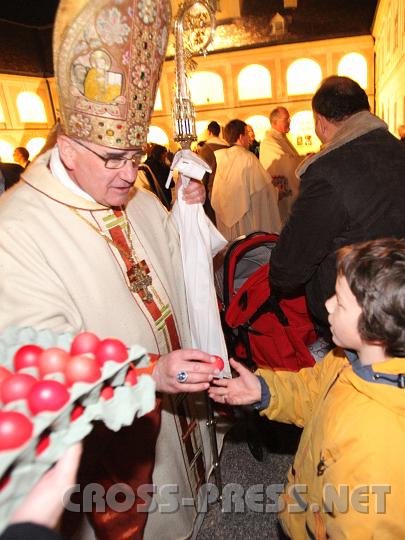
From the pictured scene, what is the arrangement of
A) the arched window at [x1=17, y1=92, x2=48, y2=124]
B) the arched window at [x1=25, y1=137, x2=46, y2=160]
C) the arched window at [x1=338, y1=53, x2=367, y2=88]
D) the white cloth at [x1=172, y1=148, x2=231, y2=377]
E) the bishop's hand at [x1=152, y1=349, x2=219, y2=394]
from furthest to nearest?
the arched window at [x1=25, y1=137, x2=46, y2=160], the arched window at [x1=17, y1=92, x2=48, y2=124], the arched window at [x1=338, y1=53, x2=367, y2=88], the white cloth at [x1=172, y1=148, x2=231, y2=377], the bishop's hand at [x1=152, y1=349, x2=219, y2=394]

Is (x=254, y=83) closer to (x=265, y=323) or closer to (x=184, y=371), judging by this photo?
(x=265, y=323)

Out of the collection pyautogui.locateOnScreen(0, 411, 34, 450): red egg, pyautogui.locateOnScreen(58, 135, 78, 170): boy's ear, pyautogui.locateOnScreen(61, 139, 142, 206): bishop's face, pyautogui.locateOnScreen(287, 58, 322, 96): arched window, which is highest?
pyautogui.locateOnScreen(287, 58, 322, 96): arched window

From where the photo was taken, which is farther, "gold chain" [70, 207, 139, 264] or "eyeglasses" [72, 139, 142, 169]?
"gold chain" [70, 207, 139, 264]

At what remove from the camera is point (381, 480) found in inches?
45.6

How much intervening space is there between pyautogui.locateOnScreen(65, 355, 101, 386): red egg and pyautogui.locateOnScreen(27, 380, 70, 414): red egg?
46mm

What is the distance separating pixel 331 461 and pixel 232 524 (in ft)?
4.57

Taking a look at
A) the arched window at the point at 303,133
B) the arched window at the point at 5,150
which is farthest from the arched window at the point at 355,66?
the arched window at the point at 5,150

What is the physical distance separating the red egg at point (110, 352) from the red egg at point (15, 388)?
0.49ft

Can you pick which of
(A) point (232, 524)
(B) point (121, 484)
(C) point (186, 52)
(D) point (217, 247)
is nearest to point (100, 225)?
(D) point (217, 247)

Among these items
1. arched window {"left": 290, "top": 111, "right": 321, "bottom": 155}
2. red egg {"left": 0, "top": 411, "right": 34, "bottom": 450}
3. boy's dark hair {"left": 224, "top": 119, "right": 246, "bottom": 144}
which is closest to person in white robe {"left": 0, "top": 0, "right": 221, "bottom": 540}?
red egg {"left": 0, "top": 411, "right": 34, "bottom": 450}

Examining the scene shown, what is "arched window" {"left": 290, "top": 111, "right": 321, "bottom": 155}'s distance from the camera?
1692 centimetres

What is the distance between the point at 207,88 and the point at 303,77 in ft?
14.0

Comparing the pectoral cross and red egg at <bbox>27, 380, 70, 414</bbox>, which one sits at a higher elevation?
red egg at <bbox>27, 380, 70, 414</bbox>

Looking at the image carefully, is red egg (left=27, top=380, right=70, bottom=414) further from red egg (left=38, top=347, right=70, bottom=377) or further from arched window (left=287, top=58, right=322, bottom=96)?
arched window (left=287, top=58, right=322, bottom=96)
